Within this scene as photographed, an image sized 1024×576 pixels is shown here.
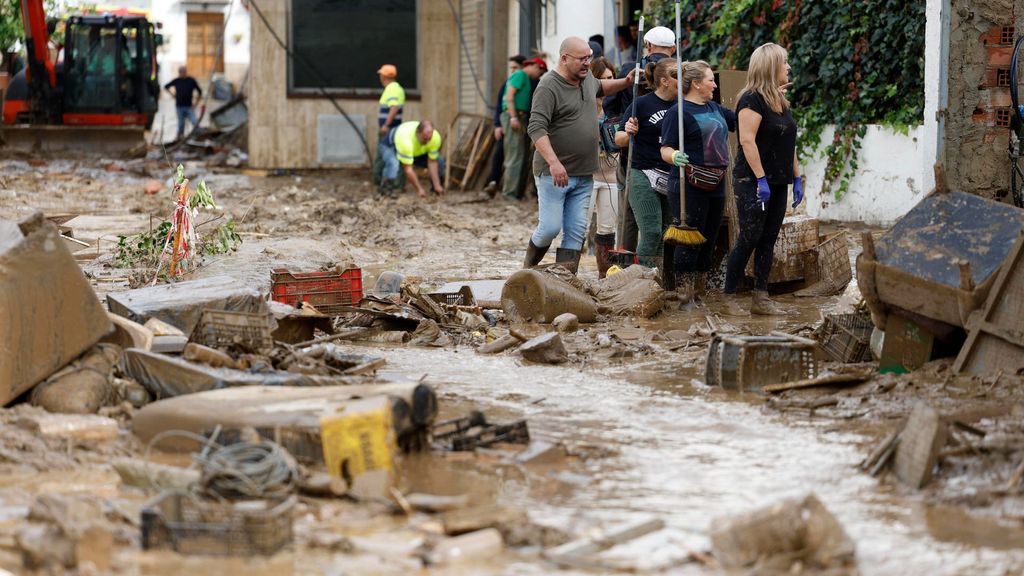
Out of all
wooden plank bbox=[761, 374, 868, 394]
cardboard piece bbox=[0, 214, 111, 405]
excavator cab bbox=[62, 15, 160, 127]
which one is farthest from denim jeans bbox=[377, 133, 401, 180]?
wooden plank bbox=[761, 374, 868, 394]

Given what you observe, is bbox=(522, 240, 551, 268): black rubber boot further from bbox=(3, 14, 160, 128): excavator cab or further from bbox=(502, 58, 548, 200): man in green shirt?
bbox=(3, 14, 160, 128): excavator cab

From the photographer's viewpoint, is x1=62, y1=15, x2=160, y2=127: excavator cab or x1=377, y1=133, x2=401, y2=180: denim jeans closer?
x1=377, y1=133, x2=401, y2=180: denim jeans

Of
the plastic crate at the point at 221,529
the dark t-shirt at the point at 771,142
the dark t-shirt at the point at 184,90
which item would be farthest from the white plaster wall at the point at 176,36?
the plastic crate at the point at 221,529

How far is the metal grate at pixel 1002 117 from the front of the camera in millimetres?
9414

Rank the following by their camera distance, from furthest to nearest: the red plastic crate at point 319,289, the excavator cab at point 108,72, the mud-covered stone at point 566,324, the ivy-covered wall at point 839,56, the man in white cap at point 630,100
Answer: the excavator cab at point 108,72
the ivy-covered wall at point 839,56
the man in white cap at point 630,100
the red plastic crate at point 319,289
the mud-covered stone at point 566,324

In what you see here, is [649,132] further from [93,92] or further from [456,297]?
[93,92]

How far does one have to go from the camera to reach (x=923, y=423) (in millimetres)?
5309

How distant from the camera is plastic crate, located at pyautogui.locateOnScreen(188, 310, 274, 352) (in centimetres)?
727

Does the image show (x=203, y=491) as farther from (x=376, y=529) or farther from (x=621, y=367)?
(x=621, y=367)

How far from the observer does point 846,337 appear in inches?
304

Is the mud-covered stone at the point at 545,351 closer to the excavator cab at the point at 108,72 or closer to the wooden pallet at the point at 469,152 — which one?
the wooden pallet at the point at 469,152

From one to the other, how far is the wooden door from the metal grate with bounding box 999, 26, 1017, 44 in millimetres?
39186

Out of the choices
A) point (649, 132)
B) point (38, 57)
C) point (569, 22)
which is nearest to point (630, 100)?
point (649, 132)

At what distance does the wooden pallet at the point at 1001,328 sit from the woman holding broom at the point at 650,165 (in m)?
3.78
